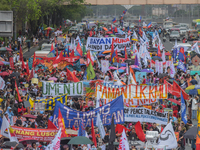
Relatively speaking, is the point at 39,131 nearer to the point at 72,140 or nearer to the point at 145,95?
the point at 72,140

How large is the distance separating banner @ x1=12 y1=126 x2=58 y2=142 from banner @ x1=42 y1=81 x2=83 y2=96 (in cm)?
449

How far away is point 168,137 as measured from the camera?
492 inches

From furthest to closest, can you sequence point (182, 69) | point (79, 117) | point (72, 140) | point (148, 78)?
point (182, 69) < point (148, 78) < point (79, 117) < point (72, 140)

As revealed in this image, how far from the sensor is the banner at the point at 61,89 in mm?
17328

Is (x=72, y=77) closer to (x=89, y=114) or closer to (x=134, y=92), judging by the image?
(x=134, y=92)

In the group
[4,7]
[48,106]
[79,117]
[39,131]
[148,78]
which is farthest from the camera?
[4,7]

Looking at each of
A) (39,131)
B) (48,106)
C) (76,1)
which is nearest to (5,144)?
(39,131)

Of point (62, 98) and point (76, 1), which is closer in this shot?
point (62, 98)

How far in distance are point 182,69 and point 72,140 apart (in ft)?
48.0

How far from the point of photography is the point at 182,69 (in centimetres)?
2516

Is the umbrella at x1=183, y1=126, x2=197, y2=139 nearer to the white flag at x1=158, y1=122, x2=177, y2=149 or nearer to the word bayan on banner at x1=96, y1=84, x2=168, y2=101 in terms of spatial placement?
the white flag at x1=158, y1=122, x2=177, y2=149

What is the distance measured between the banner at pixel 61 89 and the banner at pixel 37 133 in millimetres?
4488

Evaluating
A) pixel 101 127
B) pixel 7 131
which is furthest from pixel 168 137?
pixel 7 131

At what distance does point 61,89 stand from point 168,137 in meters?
5.95
